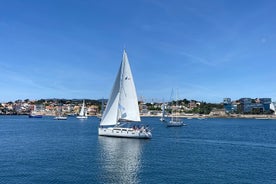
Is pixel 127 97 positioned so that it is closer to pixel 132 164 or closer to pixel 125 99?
pixel 125 99

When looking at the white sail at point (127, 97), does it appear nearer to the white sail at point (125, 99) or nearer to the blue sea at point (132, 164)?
the white sail at point (125, 99)

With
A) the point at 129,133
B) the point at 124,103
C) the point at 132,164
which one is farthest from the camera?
the point at 124,103

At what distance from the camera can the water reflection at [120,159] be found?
28462 millimetres

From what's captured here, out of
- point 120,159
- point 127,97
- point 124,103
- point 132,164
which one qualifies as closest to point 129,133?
point 124,103

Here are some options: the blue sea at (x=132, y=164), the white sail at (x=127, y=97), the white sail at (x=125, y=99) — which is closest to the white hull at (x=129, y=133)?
the white sail at (x=125, y=99)

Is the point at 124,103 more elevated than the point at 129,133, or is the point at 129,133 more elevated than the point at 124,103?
the point at 124,103

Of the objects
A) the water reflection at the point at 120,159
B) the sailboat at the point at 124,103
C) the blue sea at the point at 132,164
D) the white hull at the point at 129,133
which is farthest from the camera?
the sailboat at the point at 124,103

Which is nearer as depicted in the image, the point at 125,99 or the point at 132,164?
the point at 132,164

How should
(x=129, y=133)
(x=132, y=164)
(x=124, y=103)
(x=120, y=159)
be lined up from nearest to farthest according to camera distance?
(x=132, y=164) → (x=120, y=159) → (x=129, y=133) → (x=124, y=103)

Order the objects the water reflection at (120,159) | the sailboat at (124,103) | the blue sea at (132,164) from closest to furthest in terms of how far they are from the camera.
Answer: the blue sea at (132,164)
the water reflection at (120,159)
the sailboat at (124,103)

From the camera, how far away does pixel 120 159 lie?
121ft

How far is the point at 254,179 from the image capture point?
29.0m

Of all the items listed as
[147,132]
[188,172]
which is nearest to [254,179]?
[188,172]

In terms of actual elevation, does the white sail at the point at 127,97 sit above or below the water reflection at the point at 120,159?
above
